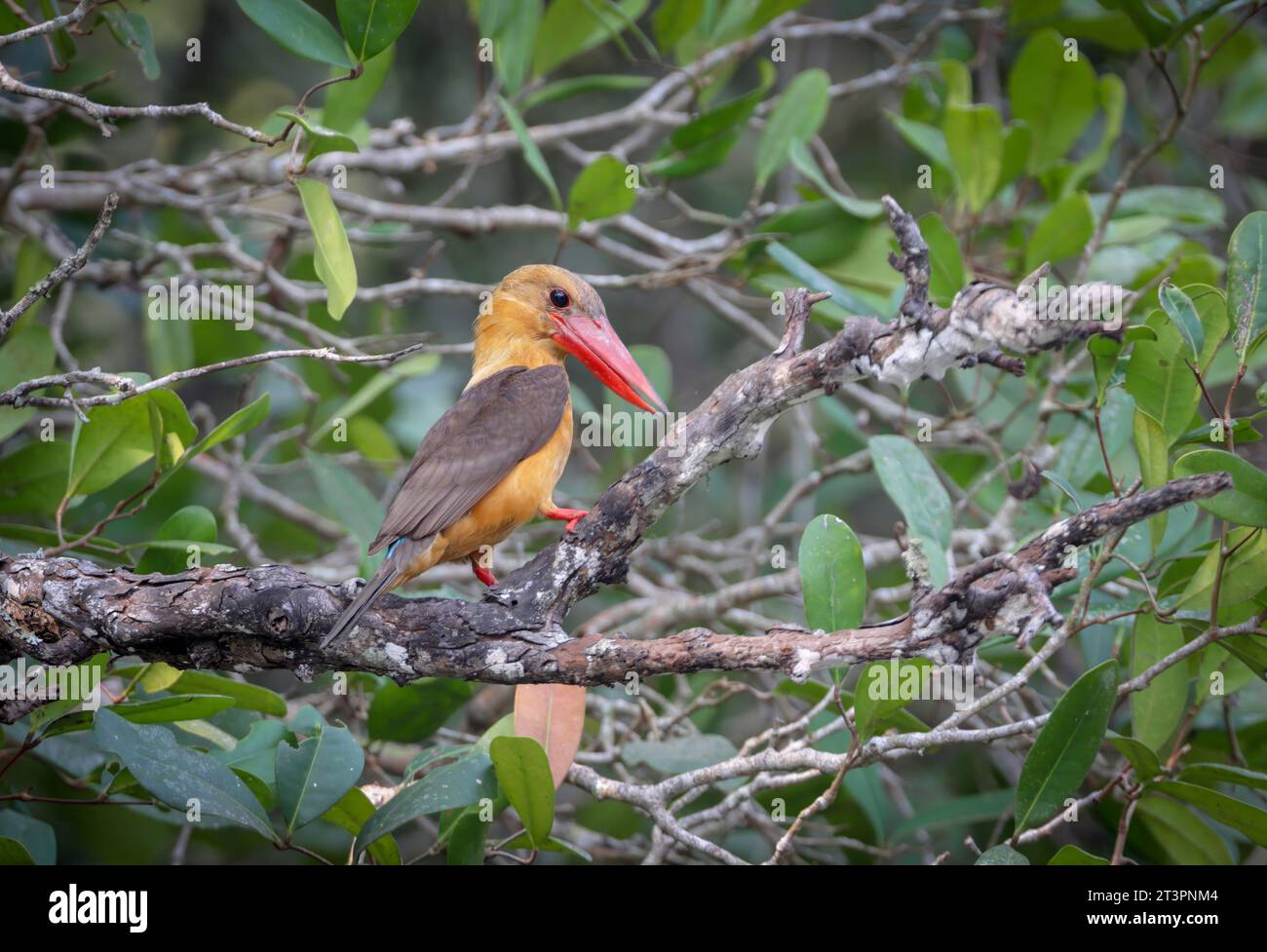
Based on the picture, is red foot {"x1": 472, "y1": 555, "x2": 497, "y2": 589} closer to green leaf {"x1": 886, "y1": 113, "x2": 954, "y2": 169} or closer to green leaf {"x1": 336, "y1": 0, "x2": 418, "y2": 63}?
green leaf {"x1": 336, "y1": 0, "x2": 418, "y2": 63}

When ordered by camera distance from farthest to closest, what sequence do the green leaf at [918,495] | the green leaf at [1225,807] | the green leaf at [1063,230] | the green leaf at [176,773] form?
the green leaf at [1063,230], the green leaf at [918,495], the green leaf at [1225,807], the green leaf at [176,773]

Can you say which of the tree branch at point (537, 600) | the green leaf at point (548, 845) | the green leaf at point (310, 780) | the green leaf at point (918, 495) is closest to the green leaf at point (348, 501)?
the tree branch at point (537, 600)

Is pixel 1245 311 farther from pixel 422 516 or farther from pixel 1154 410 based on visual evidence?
pixel 422 516

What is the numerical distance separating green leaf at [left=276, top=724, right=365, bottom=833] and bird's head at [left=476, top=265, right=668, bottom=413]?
1.65 metres

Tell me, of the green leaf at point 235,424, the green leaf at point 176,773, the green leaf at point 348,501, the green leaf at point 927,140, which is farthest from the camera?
the green leaf at point 927,140

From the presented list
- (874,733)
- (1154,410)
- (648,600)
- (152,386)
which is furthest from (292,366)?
(1154,410)

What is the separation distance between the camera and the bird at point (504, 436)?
9.50ft

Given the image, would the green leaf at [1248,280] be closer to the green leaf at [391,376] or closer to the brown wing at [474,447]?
the brown wing at [474,447]

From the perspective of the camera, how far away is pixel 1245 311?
2.44 meters

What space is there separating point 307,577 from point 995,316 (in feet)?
5.18

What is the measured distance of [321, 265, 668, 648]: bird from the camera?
9.50 feet

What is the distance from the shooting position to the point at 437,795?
2.50 metres

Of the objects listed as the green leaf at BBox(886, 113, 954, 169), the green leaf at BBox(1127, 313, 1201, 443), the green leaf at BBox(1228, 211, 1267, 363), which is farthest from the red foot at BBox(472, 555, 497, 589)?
the green leaf at BBox(886, 113, 954, 169)

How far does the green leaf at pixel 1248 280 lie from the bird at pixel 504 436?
1570 mm
